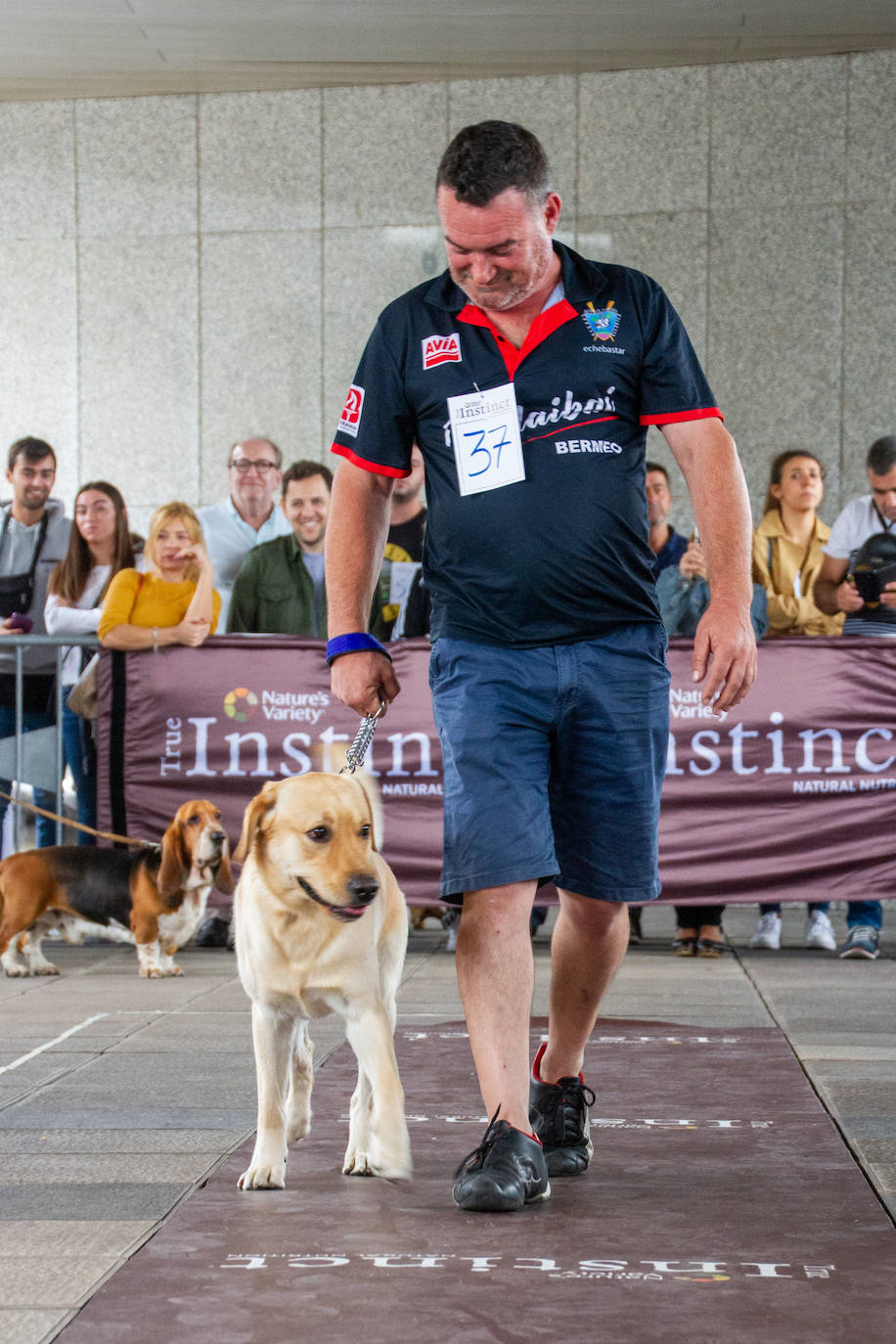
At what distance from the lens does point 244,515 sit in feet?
30.0

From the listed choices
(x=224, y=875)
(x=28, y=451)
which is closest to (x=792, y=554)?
(x=224, y=875)

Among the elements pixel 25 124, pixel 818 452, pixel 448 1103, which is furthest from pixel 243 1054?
pixel 25 124

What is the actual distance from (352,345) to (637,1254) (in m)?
10.3

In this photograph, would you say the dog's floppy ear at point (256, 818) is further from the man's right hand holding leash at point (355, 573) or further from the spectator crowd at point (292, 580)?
the spectator crowd at point (292, 580)

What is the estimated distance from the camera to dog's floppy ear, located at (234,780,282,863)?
3.50 metres

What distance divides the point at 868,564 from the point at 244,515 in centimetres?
335

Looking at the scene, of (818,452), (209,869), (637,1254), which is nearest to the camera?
(637,1254)

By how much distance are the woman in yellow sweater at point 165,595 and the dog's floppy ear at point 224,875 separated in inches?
50.5

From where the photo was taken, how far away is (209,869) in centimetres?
726

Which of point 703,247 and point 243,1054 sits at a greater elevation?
point 703,247

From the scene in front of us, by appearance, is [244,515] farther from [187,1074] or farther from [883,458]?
[187,1074]

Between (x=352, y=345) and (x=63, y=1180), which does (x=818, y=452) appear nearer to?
(x=352, y=345)

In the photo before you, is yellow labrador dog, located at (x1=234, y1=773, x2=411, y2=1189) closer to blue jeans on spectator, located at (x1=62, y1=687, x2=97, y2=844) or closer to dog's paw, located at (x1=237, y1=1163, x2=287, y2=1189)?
dog's paw, located at (x1=237, y1=1163, x2=287, y2=1189)

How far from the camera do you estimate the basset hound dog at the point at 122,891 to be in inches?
284
